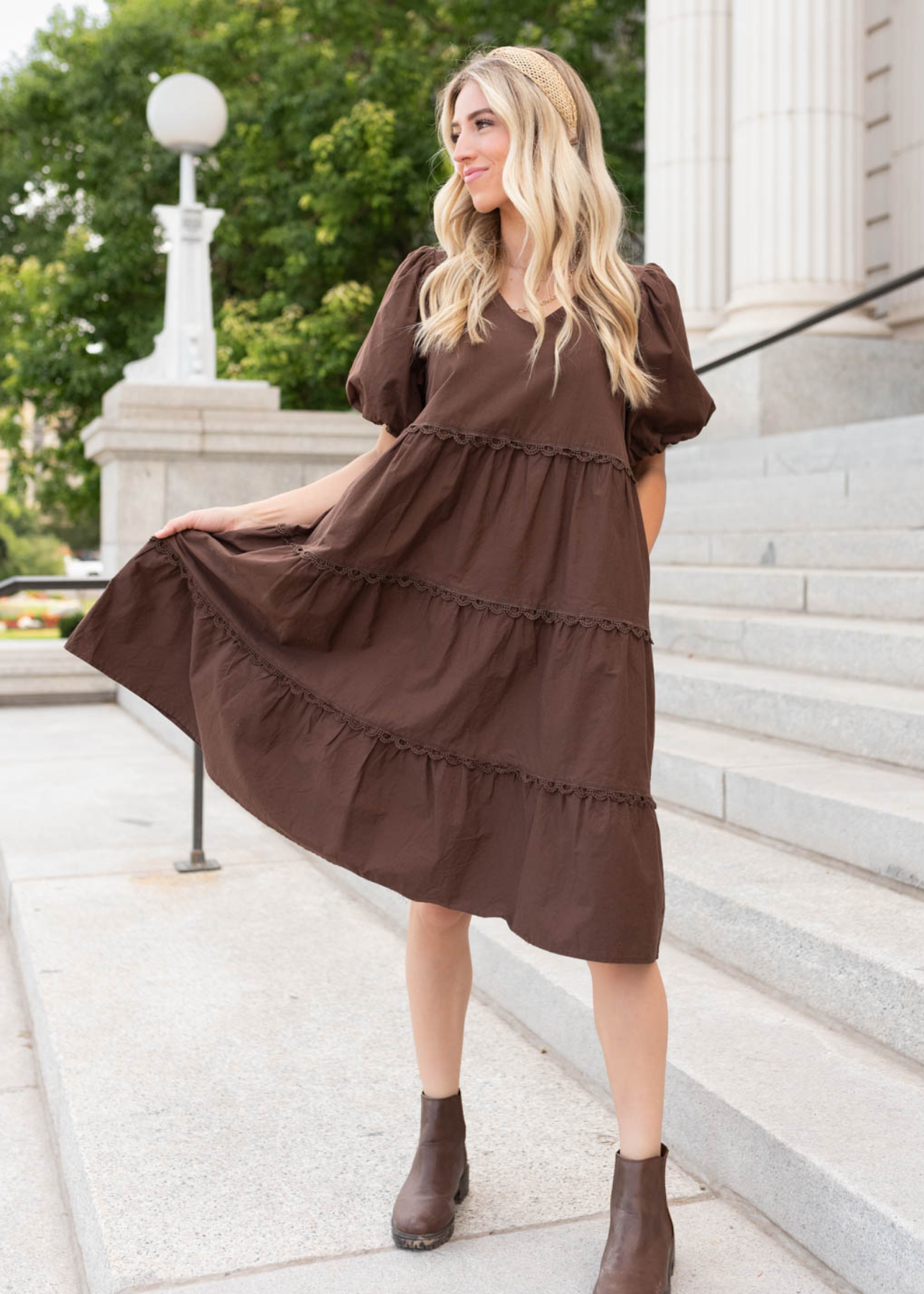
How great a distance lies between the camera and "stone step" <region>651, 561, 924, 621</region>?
501cm

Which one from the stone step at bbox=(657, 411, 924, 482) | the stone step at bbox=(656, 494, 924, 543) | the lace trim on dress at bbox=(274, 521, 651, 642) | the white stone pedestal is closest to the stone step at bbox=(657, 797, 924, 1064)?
the lace trim on dress at bbox=(274, 521, 651, 642)

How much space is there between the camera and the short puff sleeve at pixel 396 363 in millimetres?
2422

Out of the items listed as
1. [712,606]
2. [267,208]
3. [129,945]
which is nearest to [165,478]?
[712,606]

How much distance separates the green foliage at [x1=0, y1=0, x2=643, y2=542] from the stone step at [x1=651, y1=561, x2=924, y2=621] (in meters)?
10.5

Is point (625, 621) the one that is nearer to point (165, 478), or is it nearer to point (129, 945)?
point (129, 945)

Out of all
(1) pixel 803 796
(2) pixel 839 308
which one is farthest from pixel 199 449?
(1) pixel 803 796

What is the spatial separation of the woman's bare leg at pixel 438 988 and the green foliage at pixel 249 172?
14.5m

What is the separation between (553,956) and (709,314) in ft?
27.5

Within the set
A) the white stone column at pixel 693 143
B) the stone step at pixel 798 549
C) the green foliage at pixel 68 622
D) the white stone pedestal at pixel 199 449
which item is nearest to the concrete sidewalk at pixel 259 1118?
the stone step at pixel 798 549

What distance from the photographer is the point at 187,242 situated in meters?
10.8

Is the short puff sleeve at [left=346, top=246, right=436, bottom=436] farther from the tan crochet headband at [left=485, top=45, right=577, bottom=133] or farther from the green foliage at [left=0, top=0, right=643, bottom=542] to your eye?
the green foliage at [left=0, top=0, right=643, bottom=542]

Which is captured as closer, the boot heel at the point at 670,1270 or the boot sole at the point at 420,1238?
the boot heel at the point at 670,1270

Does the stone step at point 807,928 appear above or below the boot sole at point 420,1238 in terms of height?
above

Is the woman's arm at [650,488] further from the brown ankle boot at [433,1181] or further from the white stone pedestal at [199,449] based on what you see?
the white stone pedestal at [199,449]
